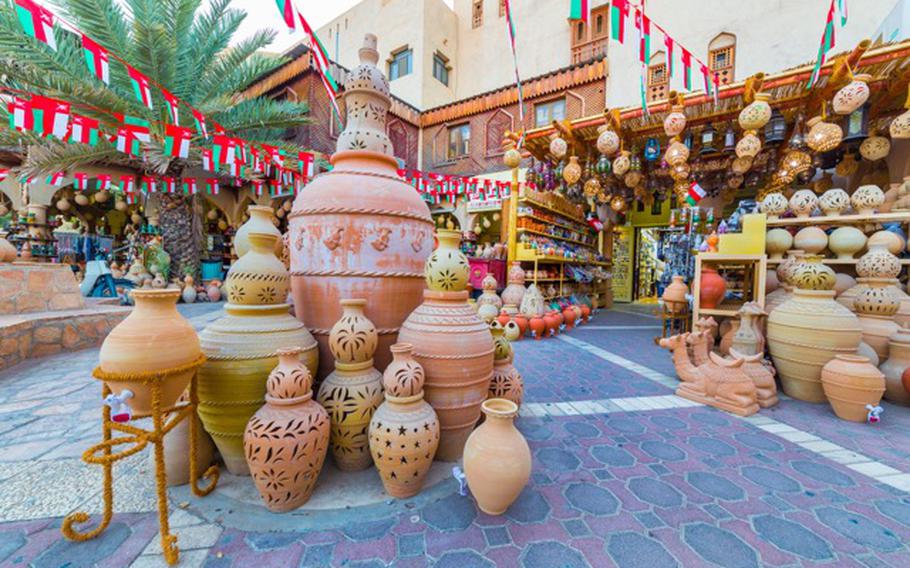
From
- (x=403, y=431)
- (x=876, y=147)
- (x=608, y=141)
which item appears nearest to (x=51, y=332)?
(x=403, y=431)

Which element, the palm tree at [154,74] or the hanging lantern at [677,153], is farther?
the palm tree at [154,74]

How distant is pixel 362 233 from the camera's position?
7.47 ft

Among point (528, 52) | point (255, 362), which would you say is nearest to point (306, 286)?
point (255, 362)

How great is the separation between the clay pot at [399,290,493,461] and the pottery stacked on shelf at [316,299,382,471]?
0.32 m

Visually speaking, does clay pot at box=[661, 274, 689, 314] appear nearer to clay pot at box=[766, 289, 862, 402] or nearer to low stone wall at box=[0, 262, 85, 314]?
clay pot at box=[766, 289, 862, 402]

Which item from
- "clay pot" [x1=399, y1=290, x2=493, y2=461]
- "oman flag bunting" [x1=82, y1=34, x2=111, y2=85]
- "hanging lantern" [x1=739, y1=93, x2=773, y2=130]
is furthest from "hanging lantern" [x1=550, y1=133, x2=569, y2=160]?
"oman flag bunting" [x1=82, y1=34, x2=111, y2=85]

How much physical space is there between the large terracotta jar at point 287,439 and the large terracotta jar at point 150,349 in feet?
1.27

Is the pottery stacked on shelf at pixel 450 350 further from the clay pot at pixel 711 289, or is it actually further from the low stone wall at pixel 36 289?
the low stone wall at pixel 36 289

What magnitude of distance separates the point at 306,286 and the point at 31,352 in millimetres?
5034

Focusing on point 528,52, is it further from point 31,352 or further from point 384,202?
point 31,352

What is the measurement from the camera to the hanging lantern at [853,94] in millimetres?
4273

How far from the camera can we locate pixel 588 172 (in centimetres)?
756

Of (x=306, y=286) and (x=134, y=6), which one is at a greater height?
(x=134, y=6)

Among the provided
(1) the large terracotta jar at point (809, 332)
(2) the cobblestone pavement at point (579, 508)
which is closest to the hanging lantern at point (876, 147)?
(1) the large terracotta jar at point (809, 332)
